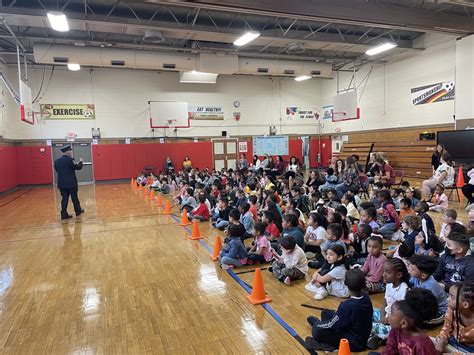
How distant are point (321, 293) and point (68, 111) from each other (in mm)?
17167

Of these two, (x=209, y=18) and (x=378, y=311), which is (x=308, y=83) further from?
(x=378, y=311)

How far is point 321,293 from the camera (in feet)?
12.6

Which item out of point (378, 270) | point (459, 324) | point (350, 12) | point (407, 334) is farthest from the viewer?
point (350, 12)

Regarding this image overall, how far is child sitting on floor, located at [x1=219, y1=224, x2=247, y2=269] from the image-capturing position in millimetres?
4852

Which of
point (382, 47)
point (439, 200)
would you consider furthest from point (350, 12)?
point (439, 200)

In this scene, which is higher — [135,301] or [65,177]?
[65,177]

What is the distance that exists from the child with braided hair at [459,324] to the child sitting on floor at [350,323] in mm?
533

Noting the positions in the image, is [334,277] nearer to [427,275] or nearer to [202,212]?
[427,275]

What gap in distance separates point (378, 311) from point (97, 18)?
10932 millimetres

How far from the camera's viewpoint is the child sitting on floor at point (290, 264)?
4.28 metres

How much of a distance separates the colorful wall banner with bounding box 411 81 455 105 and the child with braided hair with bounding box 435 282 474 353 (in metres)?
14.0

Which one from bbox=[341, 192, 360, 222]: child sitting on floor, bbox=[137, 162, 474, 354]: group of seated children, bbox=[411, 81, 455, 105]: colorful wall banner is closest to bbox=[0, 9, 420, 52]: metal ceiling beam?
bbox=[411, 81, 455, 105]: colorful wall banner

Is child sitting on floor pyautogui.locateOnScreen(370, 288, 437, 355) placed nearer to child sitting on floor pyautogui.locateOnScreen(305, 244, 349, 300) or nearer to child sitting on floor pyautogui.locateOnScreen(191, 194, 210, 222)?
child sitting on floor pyautogui.locateOnScreen(305, 244, 349, 300)

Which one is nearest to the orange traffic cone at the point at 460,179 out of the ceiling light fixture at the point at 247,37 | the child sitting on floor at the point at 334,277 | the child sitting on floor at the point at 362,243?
the child sitting on floor at the point at 362,243
